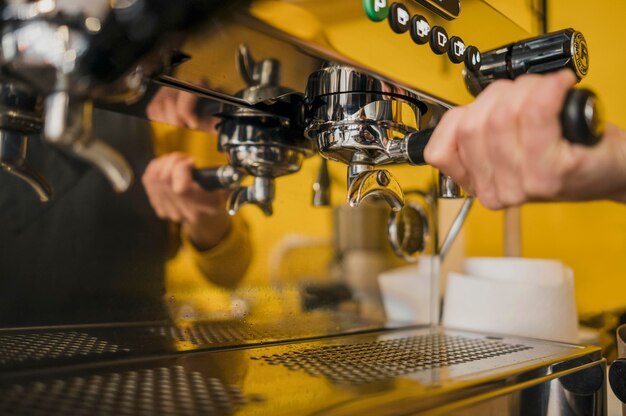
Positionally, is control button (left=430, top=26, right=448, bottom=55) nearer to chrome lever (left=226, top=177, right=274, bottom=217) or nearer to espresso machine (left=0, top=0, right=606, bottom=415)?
espresso machine (left=0, top=0, right=606, bottom=415)

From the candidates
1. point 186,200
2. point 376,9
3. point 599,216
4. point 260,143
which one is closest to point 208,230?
point 186,200

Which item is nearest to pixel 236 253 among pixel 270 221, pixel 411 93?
pixel 270 221

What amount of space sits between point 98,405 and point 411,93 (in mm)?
329

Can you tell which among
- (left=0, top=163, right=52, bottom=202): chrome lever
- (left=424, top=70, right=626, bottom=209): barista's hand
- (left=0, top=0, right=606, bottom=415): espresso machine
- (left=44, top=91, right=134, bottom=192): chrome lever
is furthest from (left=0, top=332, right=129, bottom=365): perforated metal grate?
(left=424, top=70, right=626, bottom=209): barista's hand

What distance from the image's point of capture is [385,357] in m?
0.55

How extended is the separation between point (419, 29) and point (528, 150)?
0.15 metres

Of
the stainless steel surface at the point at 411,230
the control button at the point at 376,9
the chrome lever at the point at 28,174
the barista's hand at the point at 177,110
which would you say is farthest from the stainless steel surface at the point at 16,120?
the stainless steel surface at the point at 411,230

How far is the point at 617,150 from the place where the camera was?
0.35 m

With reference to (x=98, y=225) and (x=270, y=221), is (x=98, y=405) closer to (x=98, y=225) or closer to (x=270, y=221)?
(x=98, y=225)

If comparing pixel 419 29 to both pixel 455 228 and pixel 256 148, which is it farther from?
pixel 455 228

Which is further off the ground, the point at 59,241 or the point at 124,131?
the point at 124,131

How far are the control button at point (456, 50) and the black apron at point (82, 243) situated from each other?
33 cm

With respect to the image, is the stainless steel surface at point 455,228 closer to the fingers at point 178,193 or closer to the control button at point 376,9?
the fingers at point 178,193

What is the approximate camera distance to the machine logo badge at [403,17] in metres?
0.41
